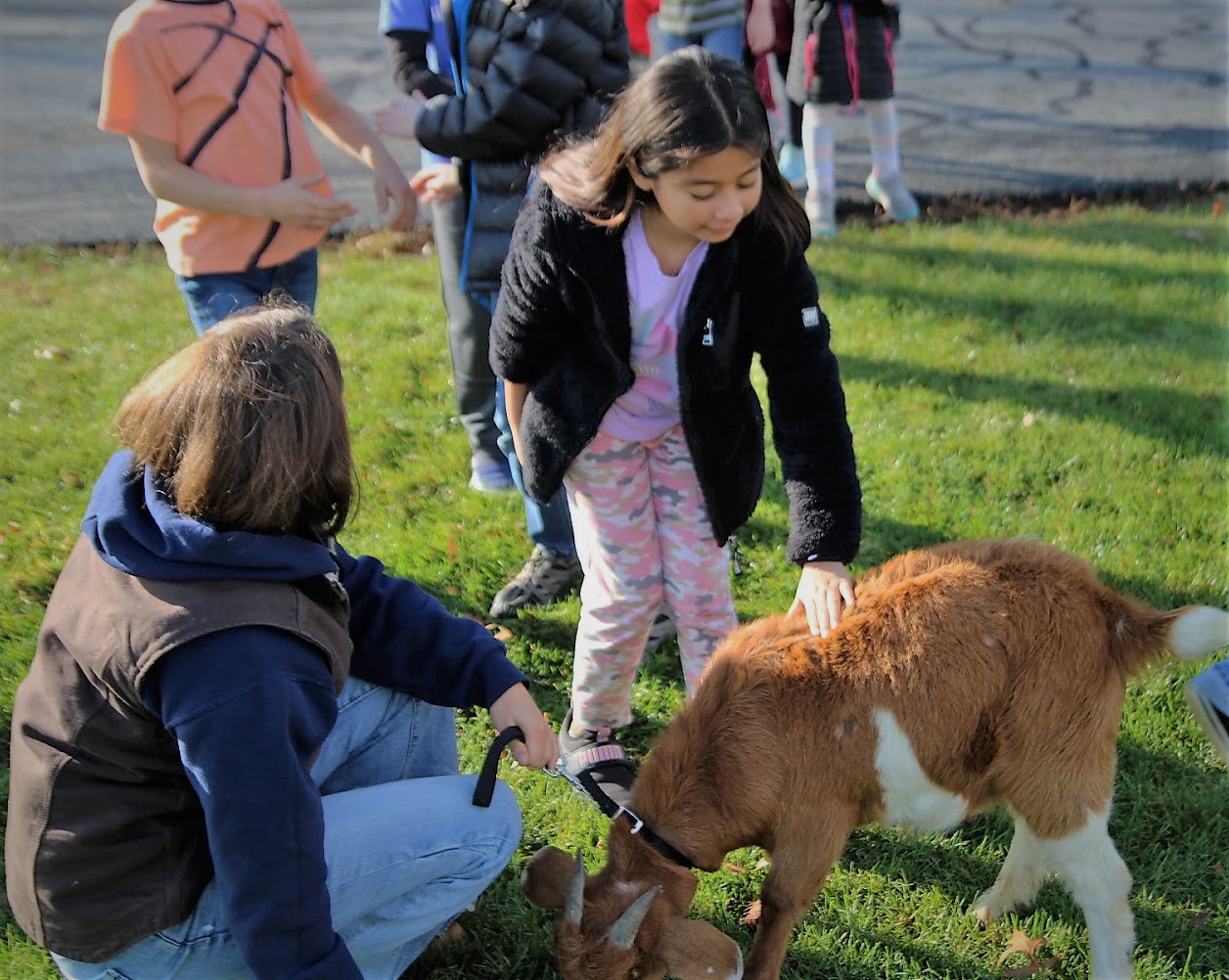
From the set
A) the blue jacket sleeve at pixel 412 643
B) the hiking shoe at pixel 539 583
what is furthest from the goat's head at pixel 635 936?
the hiking shoe at pixel 539 583

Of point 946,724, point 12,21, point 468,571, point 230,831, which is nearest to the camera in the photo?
point 230,831

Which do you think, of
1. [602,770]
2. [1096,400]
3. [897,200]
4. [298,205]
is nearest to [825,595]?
[602,770]

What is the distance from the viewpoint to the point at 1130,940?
2709 millimetres

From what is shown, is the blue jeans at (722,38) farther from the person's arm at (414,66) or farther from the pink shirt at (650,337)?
the pink shirt at (650,337)

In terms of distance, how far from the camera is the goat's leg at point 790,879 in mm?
2572

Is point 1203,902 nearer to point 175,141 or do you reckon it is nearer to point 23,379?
point 175,141

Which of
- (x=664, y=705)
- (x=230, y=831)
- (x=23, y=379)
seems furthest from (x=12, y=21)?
(x=230, y=831)

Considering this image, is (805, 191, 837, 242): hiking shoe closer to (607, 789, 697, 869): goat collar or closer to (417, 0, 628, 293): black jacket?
(417, 0, 628, 293): black jacket

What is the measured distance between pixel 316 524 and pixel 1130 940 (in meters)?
2.15

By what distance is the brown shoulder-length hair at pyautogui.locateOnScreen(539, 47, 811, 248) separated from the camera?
7.91 ft

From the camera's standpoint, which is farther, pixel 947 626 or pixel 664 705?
pixel 664 705

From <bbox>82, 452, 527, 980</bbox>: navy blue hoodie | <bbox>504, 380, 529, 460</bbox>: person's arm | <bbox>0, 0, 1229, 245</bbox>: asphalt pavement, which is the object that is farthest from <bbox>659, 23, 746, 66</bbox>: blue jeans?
<bbox>82, 452, 527, 980</bbox>: navy blue hoodie

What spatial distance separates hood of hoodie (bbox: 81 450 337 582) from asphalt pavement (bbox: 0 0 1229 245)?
6.43m

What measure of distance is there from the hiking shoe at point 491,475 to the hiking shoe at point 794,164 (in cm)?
427
